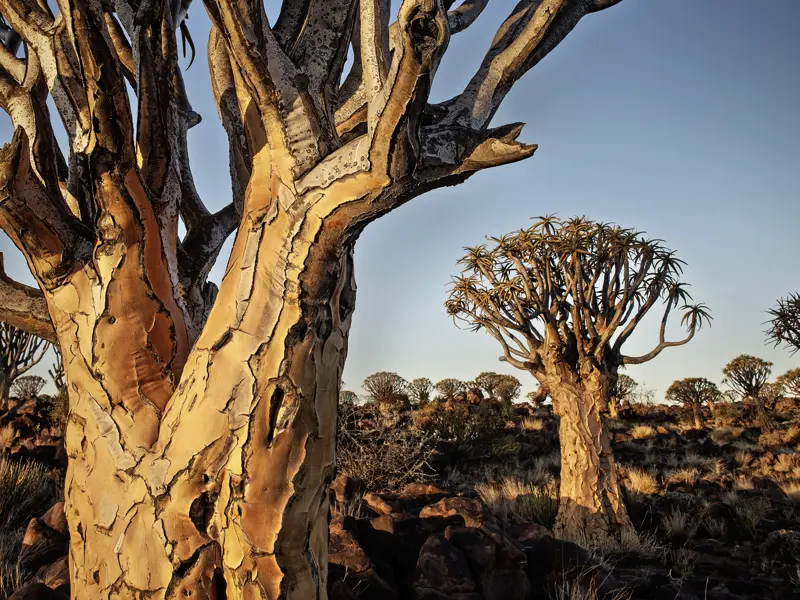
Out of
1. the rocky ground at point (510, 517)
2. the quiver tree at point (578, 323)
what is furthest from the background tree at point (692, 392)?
the quiver tree at point (578, 323)

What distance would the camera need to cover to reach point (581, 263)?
30.1 feet

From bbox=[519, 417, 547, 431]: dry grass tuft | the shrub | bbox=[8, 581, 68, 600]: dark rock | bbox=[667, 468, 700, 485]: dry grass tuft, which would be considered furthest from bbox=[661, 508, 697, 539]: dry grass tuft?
bbox=[519, 417, 547, 431]: dry grass tuft

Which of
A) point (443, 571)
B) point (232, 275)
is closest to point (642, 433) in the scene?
point (443, 571)

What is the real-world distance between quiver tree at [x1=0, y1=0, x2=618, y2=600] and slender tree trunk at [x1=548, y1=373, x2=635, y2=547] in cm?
642

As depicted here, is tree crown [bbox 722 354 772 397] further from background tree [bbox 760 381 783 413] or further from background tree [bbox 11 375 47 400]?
background tree [bbox 11 375 47 400]

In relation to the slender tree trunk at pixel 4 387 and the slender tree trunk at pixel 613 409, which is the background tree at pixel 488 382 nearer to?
the slender tree trunk at pixel 613 409

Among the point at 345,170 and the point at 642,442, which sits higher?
the point at 345,170

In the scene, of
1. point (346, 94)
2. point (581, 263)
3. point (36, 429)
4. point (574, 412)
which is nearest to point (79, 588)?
point (346, 94)

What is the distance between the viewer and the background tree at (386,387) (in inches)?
859

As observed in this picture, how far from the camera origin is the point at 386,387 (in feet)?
81.5

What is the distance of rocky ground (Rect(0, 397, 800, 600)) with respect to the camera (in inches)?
156

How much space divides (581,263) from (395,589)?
6791 millimetres

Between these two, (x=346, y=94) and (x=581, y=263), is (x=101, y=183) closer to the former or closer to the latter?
(x=346, y=94)

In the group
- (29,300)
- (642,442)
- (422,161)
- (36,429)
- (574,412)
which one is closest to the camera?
(422,161)
